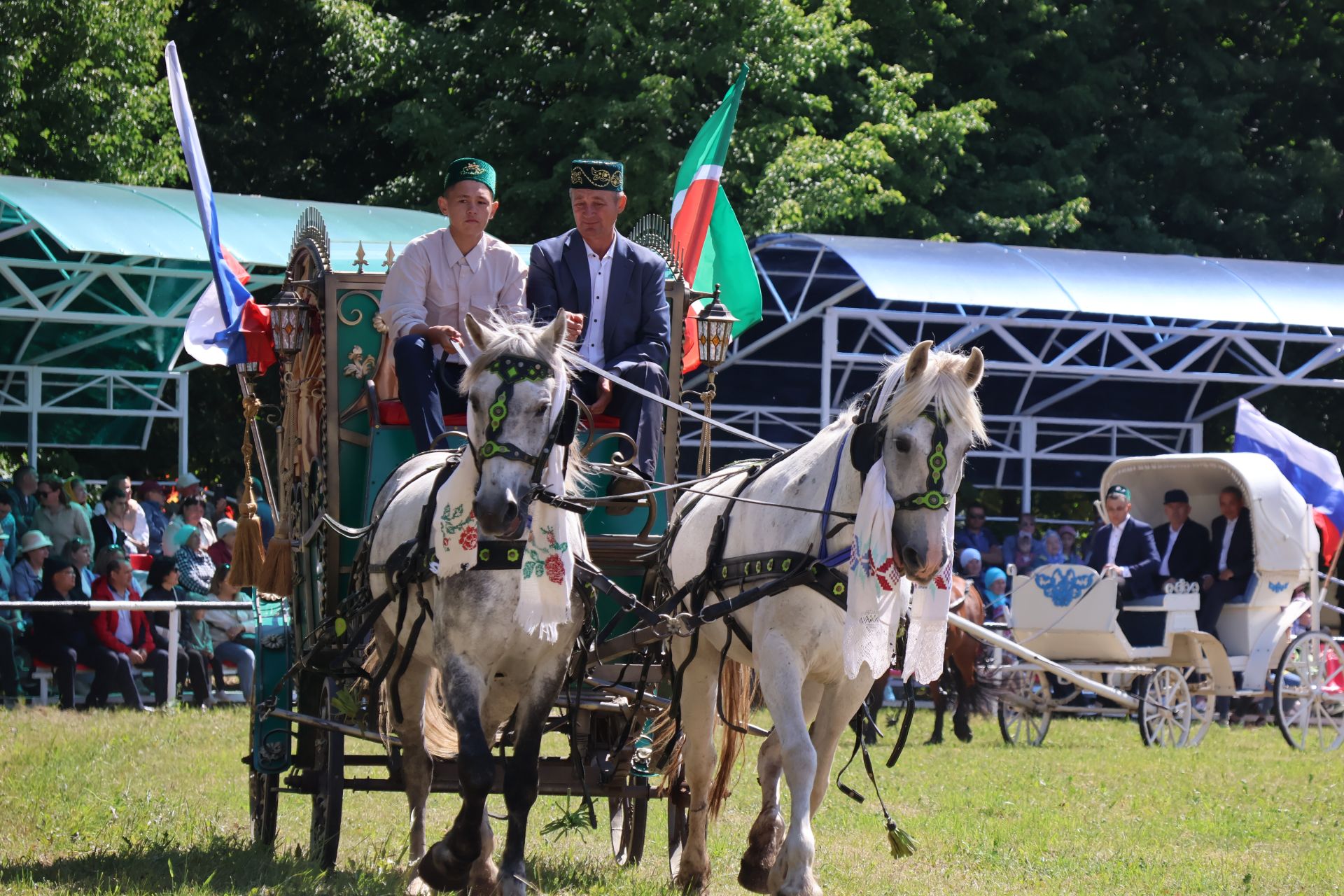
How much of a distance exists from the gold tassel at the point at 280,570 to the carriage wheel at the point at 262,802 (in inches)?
22.0

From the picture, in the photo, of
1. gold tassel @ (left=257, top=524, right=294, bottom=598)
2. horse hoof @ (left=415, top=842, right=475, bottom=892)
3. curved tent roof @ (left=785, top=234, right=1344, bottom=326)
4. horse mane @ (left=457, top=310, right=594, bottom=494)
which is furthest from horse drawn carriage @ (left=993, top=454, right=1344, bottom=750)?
horse hoof @ (left=415, top=842, right=475, bottom=892)

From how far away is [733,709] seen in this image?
7.70m

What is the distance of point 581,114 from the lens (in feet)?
61.1

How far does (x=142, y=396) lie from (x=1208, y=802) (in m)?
12.6

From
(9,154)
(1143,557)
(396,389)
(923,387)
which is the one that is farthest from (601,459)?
(9,154)

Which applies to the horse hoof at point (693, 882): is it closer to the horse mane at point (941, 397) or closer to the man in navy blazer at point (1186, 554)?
the horse mane at point (941, 397)

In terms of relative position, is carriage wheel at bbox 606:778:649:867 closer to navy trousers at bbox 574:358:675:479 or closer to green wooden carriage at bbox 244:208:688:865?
green wooden carriage at bbox 244:208:688:865

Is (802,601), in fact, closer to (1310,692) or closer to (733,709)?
(733,709)

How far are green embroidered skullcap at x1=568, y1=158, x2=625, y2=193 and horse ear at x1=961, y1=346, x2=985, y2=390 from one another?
2135 mm

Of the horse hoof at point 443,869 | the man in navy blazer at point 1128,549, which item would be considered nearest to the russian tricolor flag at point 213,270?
the horse hoof at point 443,869

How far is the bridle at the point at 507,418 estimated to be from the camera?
19.4ft

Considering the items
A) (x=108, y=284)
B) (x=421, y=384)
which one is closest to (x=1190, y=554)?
A: (x=421, y=384)

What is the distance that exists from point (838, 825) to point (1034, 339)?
12.5 metres

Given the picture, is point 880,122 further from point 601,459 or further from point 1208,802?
point 601,459
